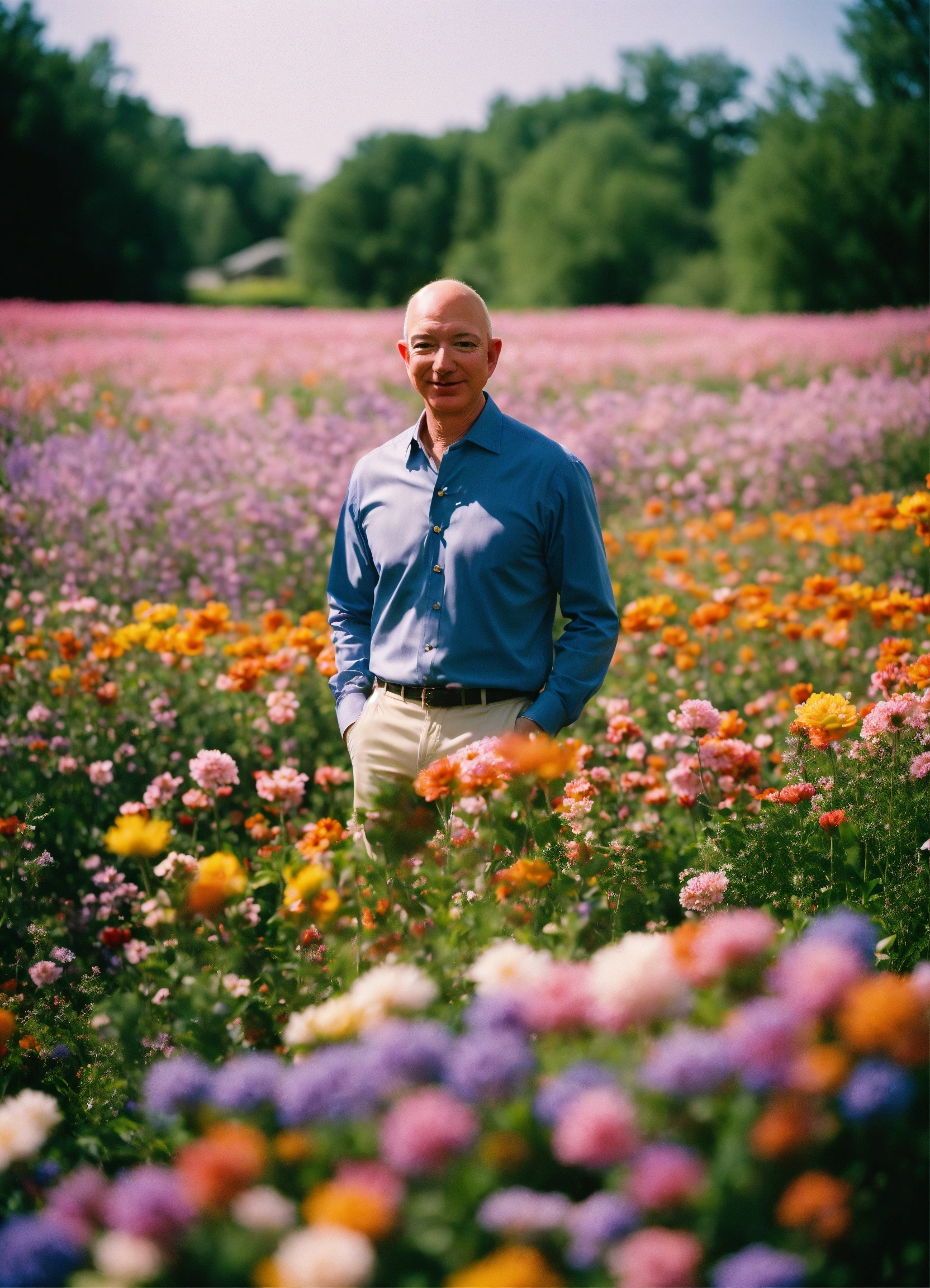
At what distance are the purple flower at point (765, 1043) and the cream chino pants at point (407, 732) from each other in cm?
139

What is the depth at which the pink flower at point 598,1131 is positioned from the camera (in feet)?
3.10

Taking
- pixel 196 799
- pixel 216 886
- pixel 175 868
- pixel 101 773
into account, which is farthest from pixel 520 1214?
pixel 101 773

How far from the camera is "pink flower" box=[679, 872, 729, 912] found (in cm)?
212

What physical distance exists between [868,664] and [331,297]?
1806 inches

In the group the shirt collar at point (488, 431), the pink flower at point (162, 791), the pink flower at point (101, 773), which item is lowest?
the pink flower at point (101, 773)

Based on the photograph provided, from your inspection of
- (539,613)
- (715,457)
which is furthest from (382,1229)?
(715,457)

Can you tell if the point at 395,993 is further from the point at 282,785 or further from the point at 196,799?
the point at 196,799

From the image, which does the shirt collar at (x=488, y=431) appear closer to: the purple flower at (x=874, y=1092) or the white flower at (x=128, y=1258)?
the purple flower at (x=874, y=1092)

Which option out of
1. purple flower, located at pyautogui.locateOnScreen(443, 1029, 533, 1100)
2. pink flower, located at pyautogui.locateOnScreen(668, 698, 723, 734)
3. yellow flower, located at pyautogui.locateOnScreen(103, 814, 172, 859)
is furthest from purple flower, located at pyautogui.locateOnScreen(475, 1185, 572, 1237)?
pink flower, located at pyautogui.locateOnScreen(668, 698, 723, 734)

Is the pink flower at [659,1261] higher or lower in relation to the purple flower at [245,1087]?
higher

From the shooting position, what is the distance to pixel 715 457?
24.1ft

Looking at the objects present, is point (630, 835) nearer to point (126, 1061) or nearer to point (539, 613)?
point (539, 613)

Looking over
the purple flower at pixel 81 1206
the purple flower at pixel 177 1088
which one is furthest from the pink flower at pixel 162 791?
the purple flower at pixel 81 1206

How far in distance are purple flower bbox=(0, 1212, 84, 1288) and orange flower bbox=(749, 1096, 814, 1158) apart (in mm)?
720
